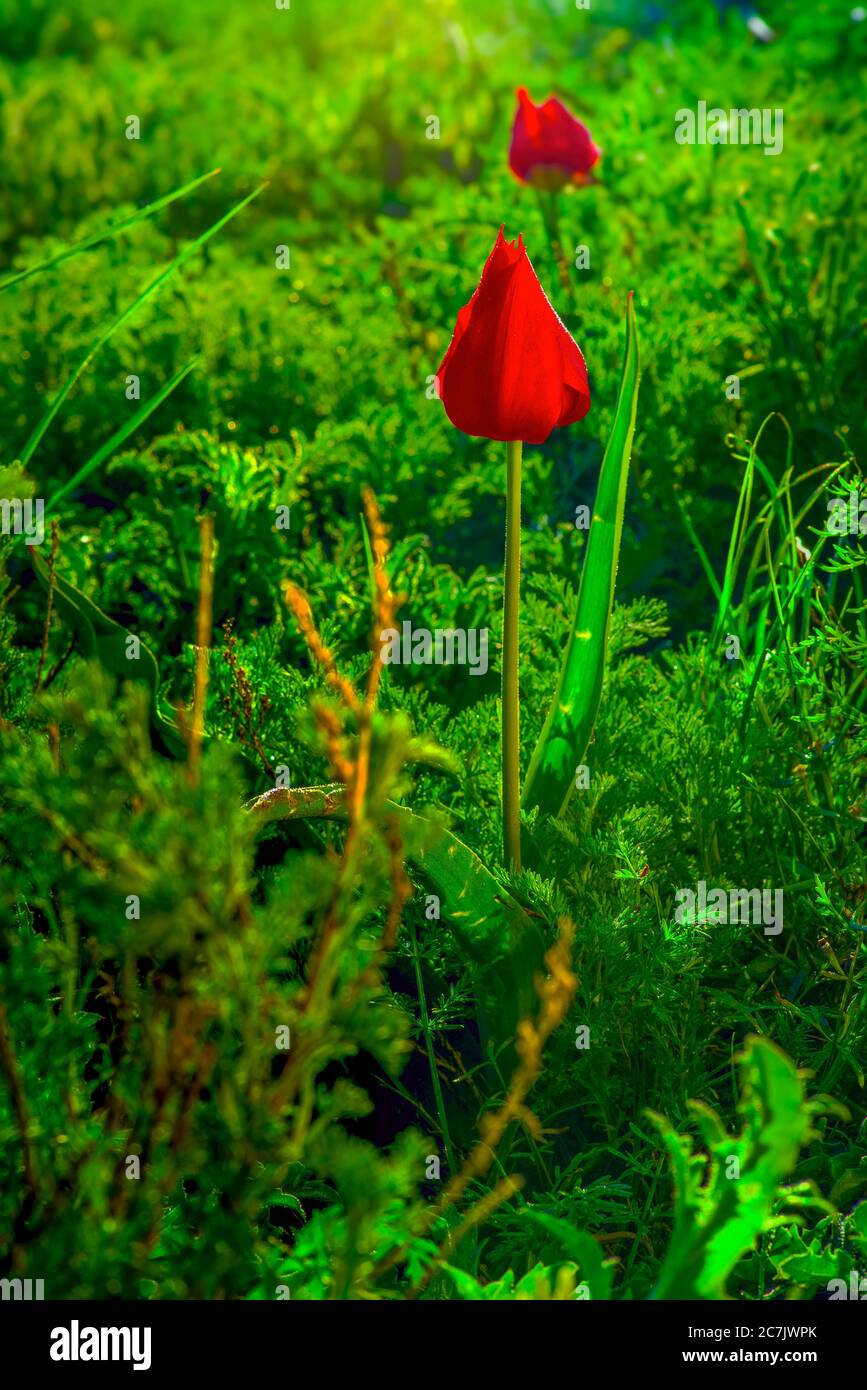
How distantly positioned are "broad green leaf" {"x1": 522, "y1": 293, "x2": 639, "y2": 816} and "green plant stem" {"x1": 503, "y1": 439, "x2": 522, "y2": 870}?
4.1 inches

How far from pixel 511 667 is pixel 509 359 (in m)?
0.36

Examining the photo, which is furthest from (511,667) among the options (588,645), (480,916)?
(480,916)

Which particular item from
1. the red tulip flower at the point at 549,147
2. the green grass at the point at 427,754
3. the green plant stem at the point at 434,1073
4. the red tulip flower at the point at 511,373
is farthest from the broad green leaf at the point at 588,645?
the red tulip flower at the point at 549,147

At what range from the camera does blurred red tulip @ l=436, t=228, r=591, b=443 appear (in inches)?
65.0

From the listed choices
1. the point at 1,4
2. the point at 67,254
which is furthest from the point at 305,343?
the point at 1,4

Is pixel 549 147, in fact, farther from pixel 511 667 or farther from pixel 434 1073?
pixel 434 1073

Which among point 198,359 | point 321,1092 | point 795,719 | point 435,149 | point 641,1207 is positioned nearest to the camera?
point 321,1092

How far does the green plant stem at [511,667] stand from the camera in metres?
1.70

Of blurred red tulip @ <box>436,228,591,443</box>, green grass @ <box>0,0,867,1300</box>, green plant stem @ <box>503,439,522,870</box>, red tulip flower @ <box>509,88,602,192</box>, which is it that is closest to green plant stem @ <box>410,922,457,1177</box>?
green grass @ <box>0,0,867,1300</box>

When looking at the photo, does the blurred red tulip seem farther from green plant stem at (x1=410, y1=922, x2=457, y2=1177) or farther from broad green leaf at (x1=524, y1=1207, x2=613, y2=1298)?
broad green leaf at (x1=524, y1=1207, x2=613, y2=1298)

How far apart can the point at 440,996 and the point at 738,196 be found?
214cm

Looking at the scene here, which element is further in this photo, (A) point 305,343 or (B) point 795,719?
(A) point 305,343

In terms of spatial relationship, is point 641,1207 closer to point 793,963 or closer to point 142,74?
point 793,963

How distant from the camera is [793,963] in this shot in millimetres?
1909
